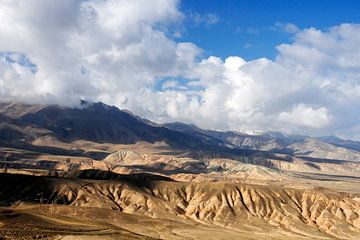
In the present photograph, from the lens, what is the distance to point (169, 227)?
194 metres

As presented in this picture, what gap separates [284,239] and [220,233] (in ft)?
92.6

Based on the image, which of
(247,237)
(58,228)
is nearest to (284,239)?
Answer: (247,237)

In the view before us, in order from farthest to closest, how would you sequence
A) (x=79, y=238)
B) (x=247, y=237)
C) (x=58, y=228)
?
(x=247, y=237)
(x=58, y=228)
(x=79, y=238)

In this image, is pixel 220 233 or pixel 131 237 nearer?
pixel 131 237

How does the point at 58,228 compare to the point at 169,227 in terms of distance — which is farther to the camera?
the point at 169,227

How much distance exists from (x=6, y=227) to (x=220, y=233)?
10261 centimetres

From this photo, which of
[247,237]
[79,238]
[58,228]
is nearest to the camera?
[79,238]

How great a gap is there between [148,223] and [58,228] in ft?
263

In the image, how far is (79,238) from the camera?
108688mm

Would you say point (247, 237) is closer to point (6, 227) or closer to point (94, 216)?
point (94, 216)

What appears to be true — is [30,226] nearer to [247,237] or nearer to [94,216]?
[94,216]

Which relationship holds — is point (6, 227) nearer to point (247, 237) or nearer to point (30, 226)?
point (30, 226)

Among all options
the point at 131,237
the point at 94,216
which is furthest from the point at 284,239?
the point at 131,237

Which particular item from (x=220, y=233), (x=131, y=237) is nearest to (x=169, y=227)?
(x=220, y=233)
